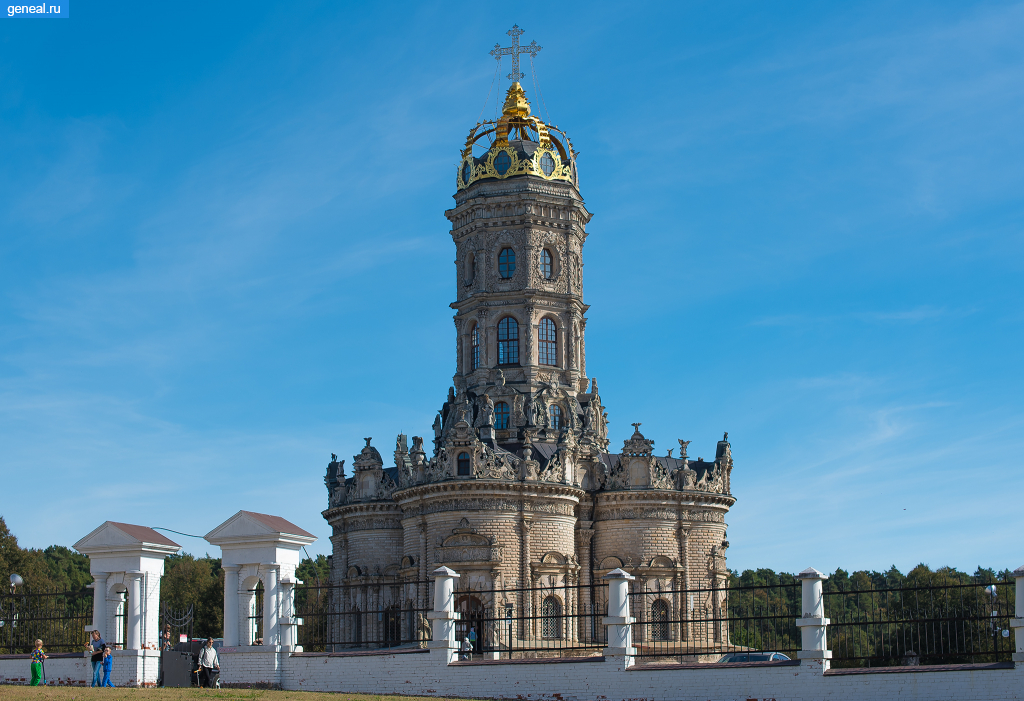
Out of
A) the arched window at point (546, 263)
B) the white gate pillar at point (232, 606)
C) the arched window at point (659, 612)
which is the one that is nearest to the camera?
the white gate pillar at point (232, 606)

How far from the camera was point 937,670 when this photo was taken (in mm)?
23344

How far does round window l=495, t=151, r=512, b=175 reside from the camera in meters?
59.9

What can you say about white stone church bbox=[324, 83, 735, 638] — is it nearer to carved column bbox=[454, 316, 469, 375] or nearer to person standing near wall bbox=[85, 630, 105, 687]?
carved column bbox=[454, 316, 469, 375]

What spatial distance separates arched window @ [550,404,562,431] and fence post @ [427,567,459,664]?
101ft

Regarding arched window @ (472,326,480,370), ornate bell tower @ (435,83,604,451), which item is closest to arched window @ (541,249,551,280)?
ornate bell tower @ (435,83,604,451)

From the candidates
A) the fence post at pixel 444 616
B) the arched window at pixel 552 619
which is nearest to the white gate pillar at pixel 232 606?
the fence post at pixel 444 616

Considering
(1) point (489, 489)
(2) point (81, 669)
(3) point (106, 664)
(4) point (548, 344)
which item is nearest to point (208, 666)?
(3) point (106, 664)

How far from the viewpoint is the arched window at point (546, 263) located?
59812 mm

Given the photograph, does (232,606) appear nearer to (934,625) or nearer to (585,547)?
(934,625)

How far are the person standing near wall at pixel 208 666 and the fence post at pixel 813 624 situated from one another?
42.5 ft

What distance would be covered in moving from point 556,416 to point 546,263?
7.55 m

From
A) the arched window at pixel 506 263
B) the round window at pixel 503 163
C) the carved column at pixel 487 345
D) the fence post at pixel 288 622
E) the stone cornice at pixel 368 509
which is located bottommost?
the fence post at pixel 288 622

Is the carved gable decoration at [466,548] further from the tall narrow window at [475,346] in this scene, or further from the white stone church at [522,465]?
the tall narrow window at [475,346]

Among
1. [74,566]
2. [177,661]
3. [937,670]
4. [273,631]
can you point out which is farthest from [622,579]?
[74,566]
